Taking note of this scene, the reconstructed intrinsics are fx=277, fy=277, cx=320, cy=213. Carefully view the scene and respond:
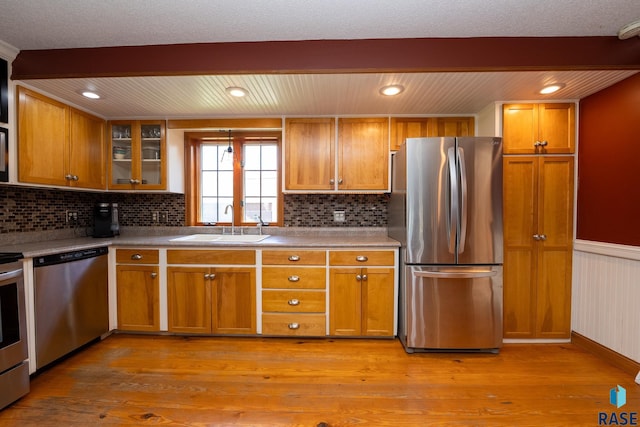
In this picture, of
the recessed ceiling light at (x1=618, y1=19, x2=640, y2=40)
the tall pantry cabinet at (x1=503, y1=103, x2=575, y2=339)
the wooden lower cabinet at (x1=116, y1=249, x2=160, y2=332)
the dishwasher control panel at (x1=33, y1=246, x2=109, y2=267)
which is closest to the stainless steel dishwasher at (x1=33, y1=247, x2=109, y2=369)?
the dishwasher control panel at (x1=33, y1=246, x2=109, y2=267)

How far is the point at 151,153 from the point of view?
9.43 feet

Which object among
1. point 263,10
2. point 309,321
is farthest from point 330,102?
point 309,321

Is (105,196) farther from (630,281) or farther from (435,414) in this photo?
(630,281)

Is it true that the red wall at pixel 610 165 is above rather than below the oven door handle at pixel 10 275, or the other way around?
above

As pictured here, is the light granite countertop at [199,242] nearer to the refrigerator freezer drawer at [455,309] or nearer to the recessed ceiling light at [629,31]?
the refrigerator freezer drawer at [455,309]

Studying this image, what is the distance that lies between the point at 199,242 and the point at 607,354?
3424 mm

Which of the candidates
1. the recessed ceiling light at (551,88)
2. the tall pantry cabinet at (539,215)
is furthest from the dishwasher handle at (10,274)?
the recessed ceiling light at (551,88)

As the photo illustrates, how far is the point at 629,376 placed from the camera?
194 cm

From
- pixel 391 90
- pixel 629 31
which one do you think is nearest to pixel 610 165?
pixel 629 31

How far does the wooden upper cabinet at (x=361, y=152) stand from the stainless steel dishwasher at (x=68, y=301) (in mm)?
2267

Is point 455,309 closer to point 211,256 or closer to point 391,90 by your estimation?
point 391,90

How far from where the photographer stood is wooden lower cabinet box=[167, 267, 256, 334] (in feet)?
8.09

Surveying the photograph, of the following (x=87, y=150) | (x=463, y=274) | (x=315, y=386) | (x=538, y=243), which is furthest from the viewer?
(x=87, y=150)

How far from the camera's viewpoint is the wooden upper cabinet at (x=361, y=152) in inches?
108
